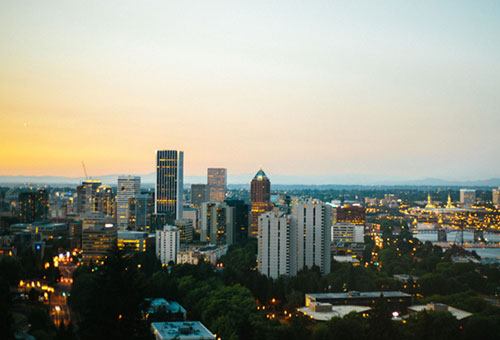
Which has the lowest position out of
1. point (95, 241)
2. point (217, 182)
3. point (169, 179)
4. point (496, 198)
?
point (95, 241)

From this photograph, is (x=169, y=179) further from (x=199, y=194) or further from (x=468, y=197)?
(x=468, y=197)

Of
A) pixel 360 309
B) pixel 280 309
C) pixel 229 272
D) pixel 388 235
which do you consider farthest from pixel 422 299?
pixel 388 235


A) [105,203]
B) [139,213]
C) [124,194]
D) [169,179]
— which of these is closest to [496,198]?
[169,179]

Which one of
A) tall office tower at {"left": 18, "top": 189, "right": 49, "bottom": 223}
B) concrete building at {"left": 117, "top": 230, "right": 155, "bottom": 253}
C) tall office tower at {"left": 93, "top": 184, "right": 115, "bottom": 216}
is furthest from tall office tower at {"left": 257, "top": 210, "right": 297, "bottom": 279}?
tall office tower at {"left": 93, "top": 184, "right": 115, "bottom": 216}

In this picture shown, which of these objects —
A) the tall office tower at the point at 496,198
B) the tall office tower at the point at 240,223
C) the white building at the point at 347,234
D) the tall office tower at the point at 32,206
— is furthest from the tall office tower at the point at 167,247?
the tall office tower at the point at 496,198

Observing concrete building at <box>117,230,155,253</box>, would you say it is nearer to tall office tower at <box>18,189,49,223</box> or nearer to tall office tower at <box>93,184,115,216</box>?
tall office tower at <box>18,189,49,223</box>

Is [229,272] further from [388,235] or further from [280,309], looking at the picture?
[388,235]

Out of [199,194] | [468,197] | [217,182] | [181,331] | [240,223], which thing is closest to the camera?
[181,331]

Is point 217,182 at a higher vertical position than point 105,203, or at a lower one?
higher
